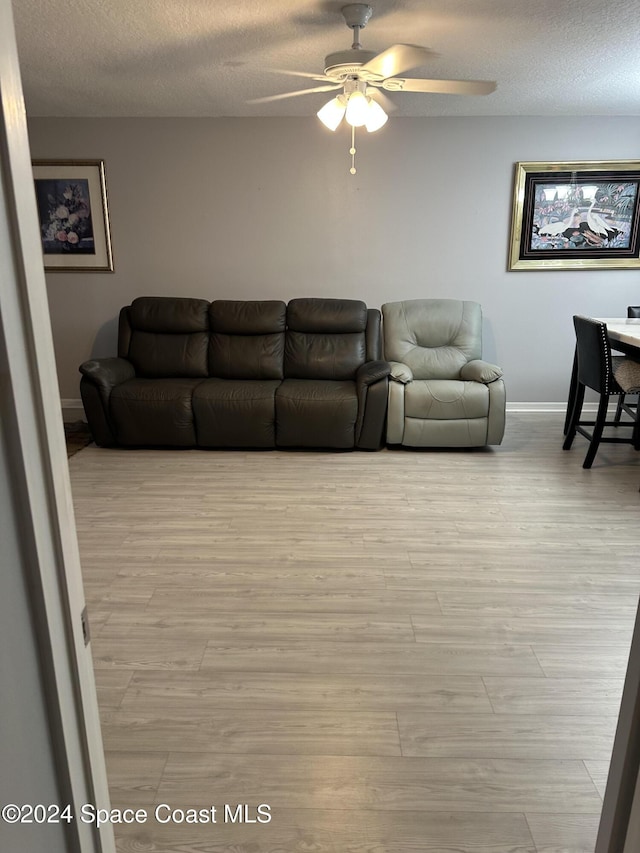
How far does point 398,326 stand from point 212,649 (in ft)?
10.5

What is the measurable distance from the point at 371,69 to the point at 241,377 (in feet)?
8.04

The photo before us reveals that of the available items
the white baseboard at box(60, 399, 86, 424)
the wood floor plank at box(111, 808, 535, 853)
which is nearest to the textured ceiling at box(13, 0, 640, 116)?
the white baseboard at box(60, 399, 86, 424)

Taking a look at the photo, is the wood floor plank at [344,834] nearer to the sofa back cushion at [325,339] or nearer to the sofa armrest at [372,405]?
the sofa armrest at [372,405]

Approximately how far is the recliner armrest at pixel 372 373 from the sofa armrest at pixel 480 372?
62 centimetres

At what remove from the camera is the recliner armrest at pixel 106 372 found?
13.7 feet

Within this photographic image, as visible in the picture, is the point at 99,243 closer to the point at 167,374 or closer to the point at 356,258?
the point at 167,374

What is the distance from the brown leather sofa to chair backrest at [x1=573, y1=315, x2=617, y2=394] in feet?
4.44

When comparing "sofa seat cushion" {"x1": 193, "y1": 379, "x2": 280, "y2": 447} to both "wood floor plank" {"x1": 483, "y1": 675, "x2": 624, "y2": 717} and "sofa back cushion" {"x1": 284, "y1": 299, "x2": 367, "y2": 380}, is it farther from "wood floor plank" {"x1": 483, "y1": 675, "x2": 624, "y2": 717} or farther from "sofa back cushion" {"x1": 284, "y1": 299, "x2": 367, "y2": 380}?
"wood floor plank" {"x1": 483, "y1": 675, "x2": 624, "y2": 717}

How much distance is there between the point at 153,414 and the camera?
4.18 m

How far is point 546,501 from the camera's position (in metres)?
3.40

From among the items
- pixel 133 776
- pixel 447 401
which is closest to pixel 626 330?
pixel 447 401

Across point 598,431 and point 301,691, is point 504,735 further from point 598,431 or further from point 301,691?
point 598,431

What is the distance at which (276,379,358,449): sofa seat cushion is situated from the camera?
13.5ft

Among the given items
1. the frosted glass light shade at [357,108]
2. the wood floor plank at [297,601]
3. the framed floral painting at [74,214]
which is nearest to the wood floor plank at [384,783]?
the wood floor plank at [297,601]
